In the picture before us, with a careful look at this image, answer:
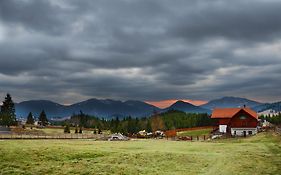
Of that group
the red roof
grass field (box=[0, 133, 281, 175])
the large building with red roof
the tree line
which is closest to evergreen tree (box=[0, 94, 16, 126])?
the tree line

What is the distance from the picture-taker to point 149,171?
31.9m

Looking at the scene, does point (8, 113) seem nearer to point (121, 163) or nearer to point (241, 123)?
point (241, 123)

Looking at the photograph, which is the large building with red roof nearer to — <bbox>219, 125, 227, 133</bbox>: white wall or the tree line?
<bbox>219, 125, 227, 133</bbox>: white wall

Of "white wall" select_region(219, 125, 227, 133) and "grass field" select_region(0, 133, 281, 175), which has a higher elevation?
"white wall" select_region(219, 125, 227, 133)

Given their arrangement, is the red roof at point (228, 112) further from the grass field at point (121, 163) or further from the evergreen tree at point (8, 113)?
the evergreen tree at point (8, 113)

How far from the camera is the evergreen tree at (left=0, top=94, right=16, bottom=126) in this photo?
141 m

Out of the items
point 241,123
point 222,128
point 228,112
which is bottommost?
point 222,128

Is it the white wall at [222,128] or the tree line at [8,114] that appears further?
the tree line at [8,114]

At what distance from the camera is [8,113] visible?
501ft

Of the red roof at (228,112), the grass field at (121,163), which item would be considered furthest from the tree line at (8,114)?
the grass field at (121,163)

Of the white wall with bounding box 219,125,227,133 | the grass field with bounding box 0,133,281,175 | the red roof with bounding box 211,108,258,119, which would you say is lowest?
the grass field with bounding box 0,133,281,175

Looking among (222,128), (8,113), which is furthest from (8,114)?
(222,128)

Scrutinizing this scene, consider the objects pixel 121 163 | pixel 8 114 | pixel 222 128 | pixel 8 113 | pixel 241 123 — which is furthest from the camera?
pixel 8 113

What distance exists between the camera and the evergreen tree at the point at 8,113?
141m
